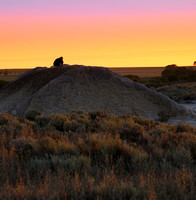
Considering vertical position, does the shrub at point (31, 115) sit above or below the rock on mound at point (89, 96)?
below

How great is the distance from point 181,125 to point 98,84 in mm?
4619

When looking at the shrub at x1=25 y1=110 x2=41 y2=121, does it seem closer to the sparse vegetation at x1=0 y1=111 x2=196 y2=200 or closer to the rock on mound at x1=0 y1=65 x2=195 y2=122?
the rock on mound at x1=0 y1=65 x2=195 y2=122

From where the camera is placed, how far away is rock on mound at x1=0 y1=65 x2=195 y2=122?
11.3 metres

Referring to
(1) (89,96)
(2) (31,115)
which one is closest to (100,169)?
(2) (31,115)

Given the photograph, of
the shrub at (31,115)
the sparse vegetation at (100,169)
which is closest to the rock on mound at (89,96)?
the shrub at (31,115)

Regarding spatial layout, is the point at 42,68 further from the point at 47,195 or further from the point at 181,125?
the point at 47,195

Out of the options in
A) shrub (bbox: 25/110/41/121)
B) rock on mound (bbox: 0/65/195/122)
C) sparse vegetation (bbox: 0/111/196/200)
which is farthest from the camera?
rock on mound (bbox: 0/65/195/122)

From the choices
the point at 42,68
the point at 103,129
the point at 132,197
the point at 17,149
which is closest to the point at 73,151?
the point at 17,149

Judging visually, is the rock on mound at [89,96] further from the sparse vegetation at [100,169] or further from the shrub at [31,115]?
the sparse vegetation at [100,169]

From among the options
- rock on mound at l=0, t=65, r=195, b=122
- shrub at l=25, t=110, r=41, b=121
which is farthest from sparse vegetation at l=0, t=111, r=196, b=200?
rock on mound at l=0, t=65, r=195, b=122

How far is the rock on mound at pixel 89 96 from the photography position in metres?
11.3

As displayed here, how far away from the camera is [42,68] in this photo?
14.2 metres

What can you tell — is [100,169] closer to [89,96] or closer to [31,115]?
[31,115]

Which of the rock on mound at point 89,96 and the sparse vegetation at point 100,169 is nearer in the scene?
the sparse vegetation at point 100,169
